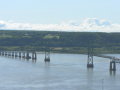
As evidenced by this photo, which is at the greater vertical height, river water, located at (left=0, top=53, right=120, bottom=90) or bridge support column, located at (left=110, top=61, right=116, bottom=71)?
bridge support column, located at (left=110, top=61, right=116, bottom=71)

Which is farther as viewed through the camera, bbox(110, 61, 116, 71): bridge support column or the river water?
bbox(110, 61, 116, 71): bridge support column

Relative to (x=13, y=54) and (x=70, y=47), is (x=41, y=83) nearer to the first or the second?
(x=13, y=54)

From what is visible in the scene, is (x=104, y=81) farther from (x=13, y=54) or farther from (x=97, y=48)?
(x=97, y=48)

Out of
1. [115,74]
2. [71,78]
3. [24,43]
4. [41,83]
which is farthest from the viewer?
[24,43]

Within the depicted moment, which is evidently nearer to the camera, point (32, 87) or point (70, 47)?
point (32, 87)

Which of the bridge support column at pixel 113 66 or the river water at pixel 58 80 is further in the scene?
the bridge support column at pixel 113 66

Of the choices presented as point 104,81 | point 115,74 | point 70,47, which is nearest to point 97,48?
point 70,47

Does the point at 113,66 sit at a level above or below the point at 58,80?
above

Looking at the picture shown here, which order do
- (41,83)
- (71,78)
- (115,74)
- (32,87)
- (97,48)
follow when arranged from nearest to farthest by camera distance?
(32,87) < (41,83) < (71,78) < (115,74) < (97,48)

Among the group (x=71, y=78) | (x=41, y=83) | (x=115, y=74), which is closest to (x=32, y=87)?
(x=41, y=83)

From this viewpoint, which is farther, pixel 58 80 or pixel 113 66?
pixel 113 66

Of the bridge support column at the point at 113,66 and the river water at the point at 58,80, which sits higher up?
the bridge support column at the point at 113,66
